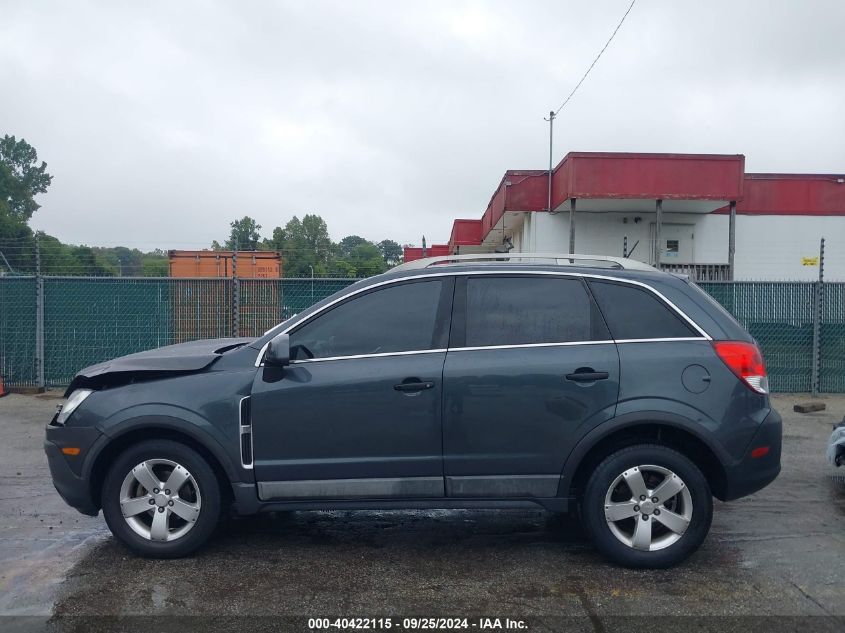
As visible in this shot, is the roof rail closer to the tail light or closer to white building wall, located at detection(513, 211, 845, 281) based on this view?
the tail light

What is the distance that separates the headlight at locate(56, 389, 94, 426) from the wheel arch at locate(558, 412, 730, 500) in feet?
10.1

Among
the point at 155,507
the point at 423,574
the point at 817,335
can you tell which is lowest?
the point at 423,574

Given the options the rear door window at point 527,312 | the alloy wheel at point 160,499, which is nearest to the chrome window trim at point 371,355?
the rear door window at point 527,312

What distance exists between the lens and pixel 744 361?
15.1ft

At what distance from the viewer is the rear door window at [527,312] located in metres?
4.73

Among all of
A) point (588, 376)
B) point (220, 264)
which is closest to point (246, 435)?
point (588, 376)

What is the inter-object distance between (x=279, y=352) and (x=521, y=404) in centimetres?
150

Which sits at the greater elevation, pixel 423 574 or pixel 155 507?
pixel 155 507

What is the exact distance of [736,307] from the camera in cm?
1144

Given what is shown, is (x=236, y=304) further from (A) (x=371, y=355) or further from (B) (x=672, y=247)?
(B) (x=672, y=247)

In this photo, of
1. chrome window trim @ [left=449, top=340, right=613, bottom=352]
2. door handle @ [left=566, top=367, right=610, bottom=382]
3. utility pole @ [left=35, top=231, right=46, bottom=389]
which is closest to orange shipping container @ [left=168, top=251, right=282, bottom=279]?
utility pole @ [left=35, top=231, right=46, bottom=389]

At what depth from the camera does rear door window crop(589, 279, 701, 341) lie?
4.70 meters

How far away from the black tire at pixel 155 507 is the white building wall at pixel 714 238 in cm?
2002

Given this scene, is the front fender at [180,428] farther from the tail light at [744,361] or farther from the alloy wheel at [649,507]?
the tail light at [744,361]
